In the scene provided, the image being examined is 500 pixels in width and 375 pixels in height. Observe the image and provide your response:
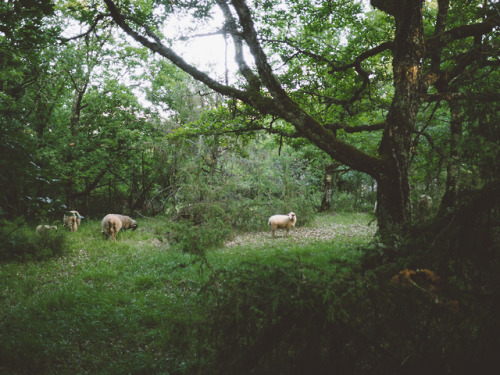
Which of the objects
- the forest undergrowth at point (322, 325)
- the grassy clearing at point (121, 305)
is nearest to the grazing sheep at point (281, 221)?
the grassy clearing at point (121, 305)

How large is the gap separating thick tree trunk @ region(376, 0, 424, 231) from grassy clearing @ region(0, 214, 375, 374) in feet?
3.73

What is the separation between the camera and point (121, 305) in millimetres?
5781

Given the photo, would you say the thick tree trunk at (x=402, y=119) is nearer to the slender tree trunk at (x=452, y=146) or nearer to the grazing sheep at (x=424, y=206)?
the grazing sheep at (x=424, y=206)

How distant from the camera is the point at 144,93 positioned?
2069cm

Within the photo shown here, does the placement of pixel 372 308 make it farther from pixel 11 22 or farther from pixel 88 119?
pixel 88 119

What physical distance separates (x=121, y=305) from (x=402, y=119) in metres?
6.42

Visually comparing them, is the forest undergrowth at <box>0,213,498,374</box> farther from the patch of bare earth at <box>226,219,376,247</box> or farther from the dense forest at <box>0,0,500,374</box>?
the patch of bare earth at <box>226,219,376,247</box>

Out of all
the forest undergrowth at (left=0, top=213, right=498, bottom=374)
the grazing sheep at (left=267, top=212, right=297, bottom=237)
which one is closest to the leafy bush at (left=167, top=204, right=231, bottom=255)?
the grazing sheep at (left=267, top=212, right=297, bottom=237)

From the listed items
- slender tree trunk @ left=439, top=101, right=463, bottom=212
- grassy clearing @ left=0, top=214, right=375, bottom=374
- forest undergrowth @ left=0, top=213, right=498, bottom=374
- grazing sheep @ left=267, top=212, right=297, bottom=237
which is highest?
slender tree trunk @ left=439, top=101, right=463, bottom=212

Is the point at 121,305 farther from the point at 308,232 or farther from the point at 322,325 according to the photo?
the point at 308,232

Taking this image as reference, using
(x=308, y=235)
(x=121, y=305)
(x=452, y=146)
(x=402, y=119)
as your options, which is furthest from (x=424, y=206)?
(x=121, y=305)

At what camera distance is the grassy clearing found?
2.36 metres

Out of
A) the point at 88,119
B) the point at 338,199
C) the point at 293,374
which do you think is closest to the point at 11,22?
the point at 293,374

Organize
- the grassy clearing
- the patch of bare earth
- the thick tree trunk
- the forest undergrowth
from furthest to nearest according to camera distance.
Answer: the patch of bare earth < the thick tree trunk < the grassy clearing < the forest undergrowth
